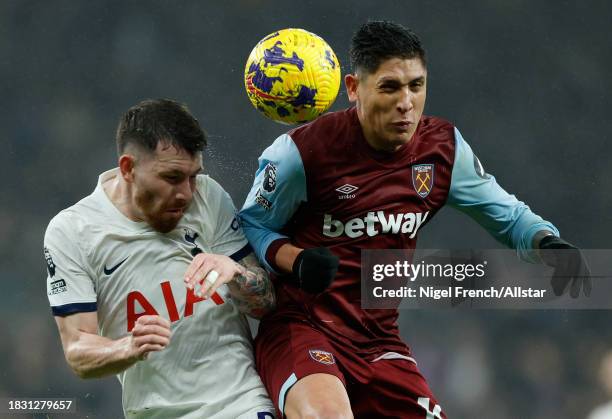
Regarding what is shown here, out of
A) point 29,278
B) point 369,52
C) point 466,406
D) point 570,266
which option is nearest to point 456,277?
point 570,266

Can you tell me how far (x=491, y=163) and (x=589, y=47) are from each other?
1.15 meters

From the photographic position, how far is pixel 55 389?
257 inches

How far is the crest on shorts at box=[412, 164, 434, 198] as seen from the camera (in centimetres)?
374

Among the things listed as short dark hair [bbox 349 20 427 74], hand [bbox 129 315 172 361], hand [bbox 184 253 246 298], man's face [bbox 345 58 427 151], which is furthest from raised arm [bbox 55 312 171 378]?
short dark hair [bbox 349 20 427 74]

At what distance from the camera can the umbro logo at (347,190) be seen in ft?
12.1

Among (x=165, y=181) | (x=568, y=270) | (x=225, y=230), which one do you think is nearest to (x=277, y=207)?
(x=225, y=230)

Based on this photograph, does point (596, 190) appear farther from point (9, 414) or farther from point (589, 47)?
point (9, 414)

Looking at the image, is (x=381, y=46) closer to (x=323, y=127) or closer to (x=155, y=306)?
(x=323, y=127)

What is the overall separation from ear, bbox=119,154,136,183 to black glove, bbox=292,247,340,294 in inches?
24.9

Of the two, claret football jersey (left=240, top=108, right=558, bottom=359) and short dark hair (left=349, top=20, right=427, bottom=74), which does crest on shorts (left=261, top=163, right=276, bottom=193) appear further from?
short dark hair (left=349, top=20, right=427, bottom=74)

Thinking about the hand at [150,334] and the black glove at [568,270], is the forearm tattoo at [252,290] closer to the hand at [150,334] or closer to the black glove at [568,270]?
the hand at [150,334]

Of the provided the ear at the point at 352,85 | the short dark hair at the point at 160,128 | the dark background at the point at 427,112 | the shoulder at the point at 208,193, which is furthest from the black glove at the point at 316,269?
the dark background at the point at 427,112

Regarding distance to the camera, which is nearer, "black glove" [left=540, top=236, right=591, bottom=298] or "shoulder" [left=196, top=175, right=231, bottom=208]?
"black glove" [left=540, top=236, right=591, bottom=298]

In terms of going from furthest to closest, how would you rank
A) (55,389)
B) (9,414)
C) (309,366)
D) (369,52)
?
(55,389)
(9,414)
(369,52)
(309,366)
